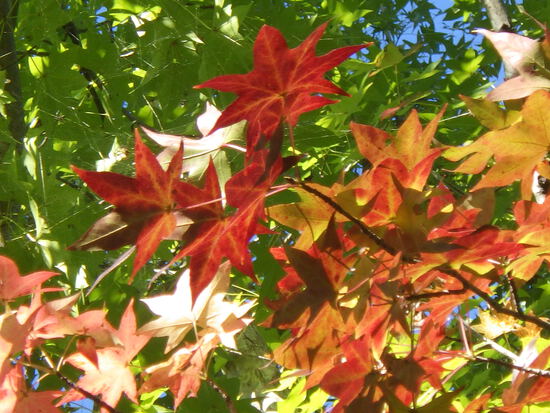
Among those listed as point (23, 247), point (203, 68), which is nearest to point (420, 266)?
point (203, 68)

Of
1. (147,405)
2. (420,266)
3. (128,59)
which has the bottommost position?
(147,405)

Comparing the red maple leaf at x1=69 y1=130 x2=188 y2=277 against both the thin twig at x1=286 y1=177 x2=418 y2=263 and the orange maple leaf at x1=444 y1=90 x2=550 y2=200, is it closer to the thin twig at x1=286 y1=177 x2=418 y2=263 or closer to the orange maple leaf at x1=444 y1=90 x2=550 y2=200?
the thin twig at x1=286 y1=177 x2=418 y2=263

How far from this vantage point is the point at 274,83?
1.65 ft

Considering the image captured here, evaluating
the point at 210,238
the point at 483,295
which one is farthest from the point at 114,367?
the point at 483,295

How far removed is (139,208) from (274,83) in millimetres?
135

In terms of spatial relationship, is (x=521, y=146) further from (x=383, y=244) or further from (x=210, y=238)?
(x=210, y=238)

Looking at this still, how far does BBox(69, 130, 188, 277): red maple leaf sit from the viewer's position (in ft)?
1.62

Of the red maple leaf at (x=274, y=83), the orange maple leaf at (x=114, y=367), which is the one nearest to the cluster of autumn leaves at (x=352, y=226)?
the red maple leaf at (x=274, y=83)

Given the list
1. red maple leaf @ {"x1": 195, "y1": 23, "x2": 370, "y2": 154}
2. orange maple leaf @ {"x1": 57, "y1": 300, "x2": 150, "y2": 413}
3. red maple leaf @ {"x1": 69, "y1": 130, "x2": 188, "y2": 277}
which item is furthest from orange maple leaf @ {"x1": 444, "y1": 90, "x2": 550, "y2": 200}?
orange maple leaf @ {"x1": 57, "y1": 300, "x2": 150, "y2": 413}

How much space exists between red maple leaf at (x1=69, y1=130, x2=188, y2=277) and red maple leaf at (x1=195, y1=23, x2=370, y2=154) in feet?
0.20

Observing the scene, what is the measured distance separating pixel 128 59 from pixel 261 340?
0.82m

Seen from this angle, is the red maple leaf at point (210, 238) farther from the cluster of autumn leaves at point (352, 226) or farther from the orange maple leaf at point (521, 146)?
the orange maple leaf at point (521, 146)

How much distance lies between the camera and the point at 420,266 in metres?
0.46

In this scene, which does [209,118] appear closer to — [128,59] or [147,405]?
[147,405]
